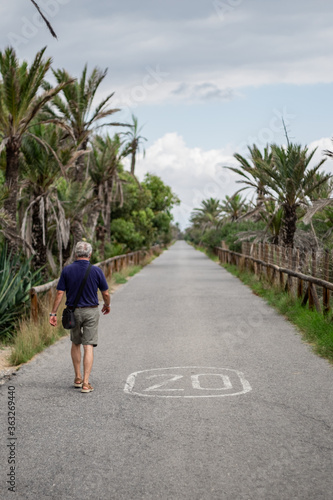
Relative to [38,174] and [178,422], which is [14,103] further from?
[178,422]

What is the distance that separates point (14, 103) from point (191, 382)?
8741mm

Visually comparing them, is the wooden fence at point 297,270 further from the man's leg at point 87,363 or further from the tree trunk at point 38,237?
the tree trunk at point 38,237

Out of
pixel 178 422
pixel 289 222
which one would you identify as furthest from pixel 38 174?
pixel 178 422

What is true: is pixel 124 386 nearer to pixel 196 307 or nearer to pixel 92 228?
pixel 196 307

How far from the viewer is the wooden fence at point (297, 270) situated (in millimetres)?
12836

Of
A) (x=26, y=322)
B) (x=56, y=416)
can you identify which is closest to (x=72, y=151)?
(x=26, y=322)

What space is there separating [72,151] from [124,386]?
11642 millimetres

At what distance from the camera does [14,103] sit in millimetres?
13875

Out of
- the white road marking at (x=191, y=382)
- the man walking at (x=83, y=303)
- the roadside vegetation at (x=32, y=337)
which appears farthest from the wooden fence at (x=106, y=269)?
the man walking at (x=83, y=303)

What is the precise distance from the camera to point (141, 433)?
555 cm

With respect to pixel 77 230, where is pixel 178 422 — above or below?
below

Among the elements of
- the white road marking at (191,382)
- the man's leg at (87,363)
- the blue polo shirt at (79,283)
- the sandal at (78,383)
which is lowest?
the white road marking at (191,382)

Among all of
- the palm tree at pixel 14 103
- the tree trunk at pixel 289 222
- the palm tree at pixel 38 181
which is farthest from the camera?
the tree trunk at pixel 289 222

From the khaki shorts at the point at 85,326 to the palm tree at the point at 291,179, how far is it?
13537 mm
